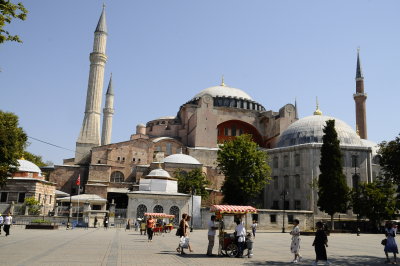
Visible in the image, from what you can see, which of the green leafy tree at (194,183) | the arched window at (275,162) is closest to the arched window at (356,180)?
the arched window at (275,162)

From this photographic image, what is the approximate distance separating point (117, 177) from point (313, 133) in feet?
73.0

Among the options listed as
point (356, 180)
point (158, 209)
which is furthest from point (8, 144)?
point (356, 180)

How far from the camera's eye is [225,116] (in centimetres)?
5122

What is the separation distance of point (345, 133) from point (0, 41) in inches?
1395

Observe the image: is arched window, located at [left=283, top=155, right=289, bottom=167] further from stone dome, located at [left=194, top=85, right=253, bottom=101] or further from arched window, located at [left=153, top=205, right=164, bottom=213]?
stone dome, located at [left=194, top=85, right=253, bottom=101]

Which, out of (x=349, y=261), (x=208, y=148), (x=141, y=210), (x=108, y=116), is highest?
(x=108, y=116)

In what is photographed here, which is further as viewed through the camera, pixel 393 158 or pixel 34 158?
pixel 34 158

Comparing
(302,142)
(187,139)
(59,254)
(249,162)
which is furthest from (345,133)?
(59,254)

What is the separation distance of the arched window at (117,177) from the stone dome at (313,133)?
59.5 ft

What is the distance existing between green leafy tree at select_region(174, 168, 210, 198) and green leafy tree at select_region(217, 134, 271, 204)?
3.73 metres

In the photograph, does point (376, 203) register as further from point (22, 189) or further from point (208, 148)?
point (22, 189)

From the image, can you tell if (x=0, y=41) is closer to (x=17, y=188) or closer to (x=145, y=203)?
(x=145, y=203)

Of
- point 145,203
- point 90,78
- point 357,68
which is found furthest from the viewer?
point 357,68

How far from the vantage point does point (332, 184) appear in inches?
1181
